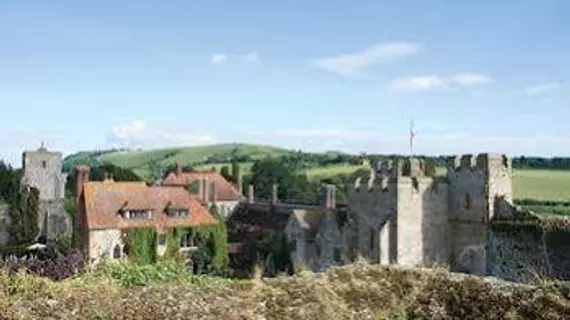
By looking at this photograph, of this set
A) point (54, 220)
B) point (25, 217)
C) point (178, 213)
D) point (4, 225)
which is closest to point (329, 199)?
point (178, 213)

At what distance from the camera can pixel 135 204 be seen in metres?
53.2

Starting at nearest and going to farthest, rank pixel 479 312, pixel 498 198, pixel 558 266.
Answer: pixel 479 312
pixel 558 266
pixel 498 198

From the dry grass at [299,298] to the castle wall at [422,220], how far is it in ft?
91.9

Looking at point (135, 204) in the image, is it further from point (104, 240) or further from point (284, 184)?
point (284, 184)

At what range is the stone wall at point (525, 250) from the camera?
28.5 m

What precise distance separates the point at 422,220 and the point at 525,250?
9.62 meters

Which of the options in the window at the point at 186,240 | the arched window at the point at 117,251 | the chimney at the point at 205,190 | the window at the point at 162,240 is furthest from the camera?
the chimney at the point at 205,190

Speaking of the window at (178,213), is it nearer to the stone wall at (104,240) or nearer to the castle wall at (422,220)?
the stone wall at (104,240)

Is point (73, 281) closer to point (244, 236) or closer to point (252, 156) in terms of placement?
point (244, 236)

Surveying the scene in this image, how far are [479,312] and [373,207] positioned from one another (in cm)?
3092

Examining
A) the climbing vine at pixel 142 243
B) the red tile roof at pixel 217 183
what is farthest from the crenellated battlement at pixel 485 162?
the red tile roof at pixel 217 183

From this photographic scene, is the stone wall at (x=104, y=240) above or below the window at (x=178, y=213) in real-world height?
below

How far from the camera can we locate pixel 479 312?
10.5 meters

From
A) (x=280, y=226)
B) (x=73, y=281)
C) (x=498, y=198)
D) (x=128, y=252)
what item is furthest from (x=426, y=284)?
(x=280, y=226)
